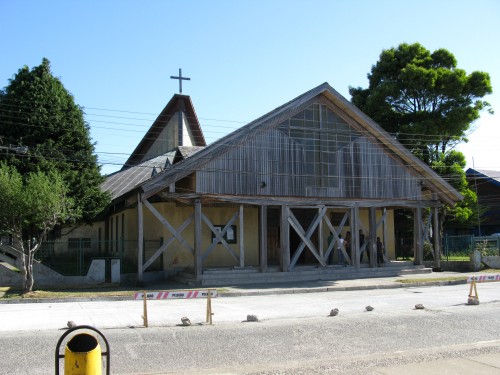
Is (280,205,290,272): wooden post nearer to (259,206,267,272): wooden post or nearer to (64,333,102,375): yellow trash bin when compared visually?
(259,206,267,272): wooden post

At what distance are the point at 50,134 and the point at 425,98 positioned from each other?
2256 cm

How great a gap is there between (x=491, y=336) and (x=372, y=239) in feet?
48.8

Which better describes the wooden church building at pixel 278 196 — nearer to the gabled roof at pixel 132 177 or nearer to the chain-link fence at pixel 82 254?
the chain-link fence at pixel 82 254

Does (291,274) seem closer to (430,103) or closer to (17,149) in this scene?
(17,149)

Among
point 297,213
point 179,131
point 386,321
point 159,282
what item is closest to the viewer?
point 386,321

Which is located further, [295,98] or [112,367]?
[295,98]

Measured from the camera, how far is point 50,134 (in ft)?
67.9

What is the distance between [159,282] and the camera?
21.4 metres

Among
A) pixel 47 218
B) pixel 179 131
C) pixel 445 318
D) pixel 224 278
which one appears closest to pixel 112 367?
pixel 445 318

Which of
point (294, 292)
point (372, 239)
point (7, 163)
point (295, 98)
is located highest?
point (295, 98)

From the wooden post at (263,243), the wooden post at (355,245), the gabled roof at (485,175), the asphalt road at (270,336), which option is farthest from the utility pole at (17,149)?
the gabled roof at (485,175)

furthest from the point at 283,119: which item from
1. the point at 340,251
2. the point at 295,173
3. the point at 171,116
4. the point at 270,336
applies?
the point at 171,116

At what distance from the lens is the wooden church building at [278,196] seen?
20.6 m

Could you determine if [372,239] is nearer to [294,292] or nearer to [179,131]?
[294,292]
